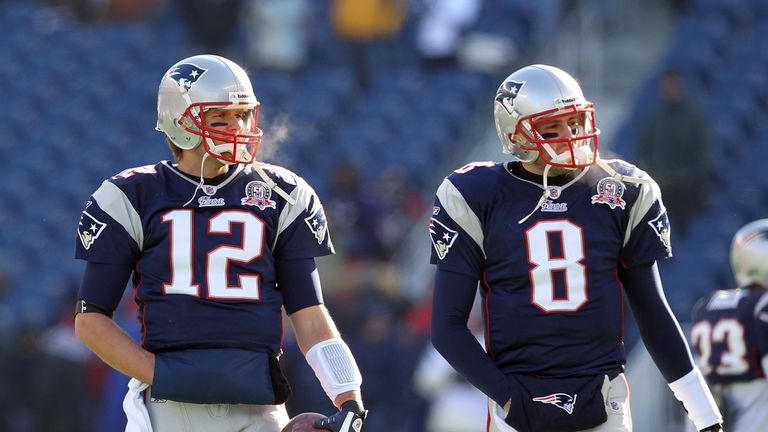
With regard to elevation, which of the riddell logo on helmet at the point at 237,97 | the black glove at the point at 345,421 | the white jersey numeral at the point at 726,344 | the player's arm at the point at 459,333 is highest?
the riddell logo on helmet at the point at 237,97

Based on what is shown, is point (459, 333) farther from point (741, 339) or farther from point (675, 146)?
point (675, 146)

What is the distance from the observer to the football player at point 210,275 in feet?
14.7

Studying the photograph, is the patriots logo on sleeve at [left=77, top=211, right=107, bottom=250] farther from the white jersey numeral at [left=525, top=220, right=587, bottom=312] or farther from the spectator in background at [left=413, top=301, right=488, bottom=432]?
the spectator in background at [left=413, top=301, right=488, bottom=432]

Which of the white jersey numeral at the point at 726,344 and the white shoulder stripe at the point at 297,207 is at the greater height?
the white shoulder stripe at the point at 297,207

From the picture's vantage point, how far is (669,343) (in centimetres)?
470

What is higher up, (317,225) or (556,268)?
(317,225)

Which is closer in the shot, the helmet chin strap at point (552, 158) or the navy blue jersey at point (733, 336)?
the helmet chin strap at point (552, 158)

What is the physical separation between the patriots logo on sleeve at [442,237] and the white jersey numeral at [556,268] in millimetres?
229

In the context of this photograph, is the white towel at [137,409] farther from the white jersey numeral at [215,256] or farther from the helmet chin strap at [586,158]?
the helmet chin strap at [586,158]

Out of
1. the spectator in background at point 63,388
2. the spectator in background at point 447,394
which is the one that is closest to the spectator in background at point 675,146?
the spectator in background at point 447,394

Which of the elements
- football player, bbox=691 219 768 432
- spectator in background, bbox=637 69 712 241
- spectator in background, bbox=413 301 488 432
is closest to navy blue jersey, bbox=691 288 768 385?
football player, bbox=691 219 768 432

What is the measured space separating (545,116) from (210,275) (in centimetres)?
113

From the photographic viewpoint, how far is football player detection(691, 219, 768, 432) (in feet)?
20.1

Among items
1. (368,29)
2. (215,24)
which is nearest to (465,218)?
(368,29)
